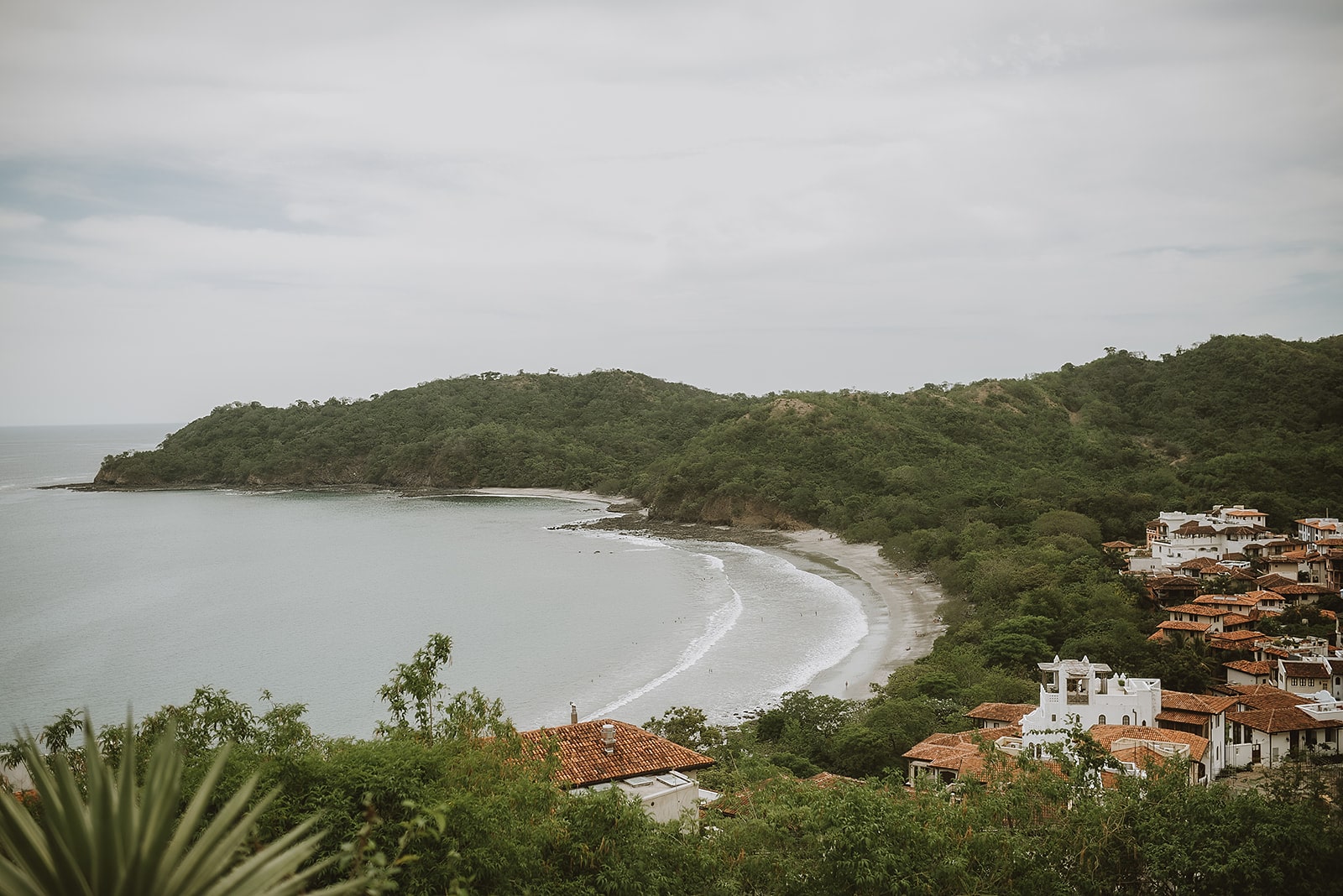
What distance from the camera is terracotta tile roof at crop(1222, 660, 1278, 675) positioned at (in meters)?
Answer: 23.9

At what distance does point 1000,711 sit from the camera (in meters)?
21.2

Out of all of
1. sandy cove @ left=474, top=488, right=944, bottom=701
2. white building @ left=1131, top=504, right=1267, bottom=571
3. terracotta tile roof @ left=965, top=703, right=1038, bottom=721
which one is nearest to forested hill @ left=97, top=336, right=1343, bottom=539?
sandy cove @ left=474, top=488, right=944, bottom=701

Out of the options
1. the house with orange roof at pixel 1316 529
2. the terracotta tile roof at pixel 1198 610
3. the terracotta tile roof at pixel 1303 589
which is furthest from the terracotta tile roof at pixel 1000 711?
the house with orange roof at pixel 1316 529

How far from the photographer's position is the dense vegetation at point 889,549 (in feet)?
31.0

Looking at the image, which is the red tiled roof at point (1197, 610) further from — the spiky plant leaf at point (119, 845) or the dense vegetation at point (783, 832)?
the spiky plant leaf at point (119, 845)

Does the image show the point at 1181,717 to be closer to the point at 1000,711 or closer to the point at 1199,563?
the point at 1000,711

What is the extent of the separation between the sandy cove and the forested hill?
281 centimetres

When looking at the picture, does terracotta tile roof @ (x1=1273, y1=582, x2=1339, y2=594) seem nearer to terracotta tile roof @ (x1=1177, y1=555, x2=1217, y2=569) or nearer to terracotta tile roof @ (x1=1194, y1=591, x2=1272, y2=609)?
terracotta tile roof @ (x1=1194, y1=591, x2=1272, y2=609)

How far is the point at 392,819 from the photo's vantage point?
9.32 metres

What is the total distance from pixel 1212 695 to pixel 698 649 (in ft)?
61.4

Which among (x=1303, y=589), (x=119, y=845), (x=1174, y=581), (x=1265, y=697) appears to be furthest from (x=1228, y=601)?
(x=119, y=845)

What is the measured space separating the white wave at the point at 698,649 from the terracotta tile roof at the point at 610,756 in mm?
9367

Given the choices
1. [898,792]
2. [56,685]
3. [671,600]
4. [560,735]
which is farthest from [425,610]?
[898,792]

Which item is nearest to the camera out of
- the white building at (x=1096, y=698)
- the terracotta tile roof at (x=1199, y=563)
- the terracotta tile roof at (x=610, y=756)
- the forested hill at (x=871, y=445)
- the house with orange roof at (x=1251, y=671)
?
the terracotta tile roof at (x=610, y=756)
